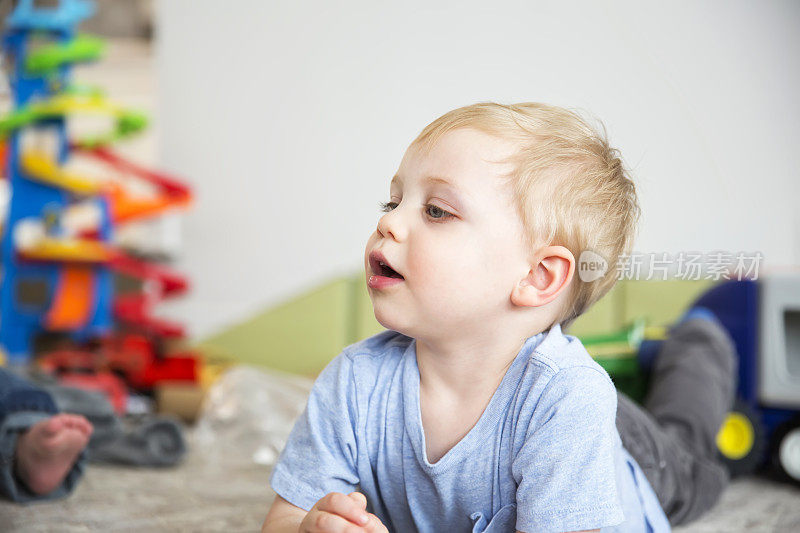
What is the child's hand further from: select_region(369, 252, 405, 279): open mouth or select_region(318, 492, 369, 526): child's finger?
select_region(369, 252, 405, 279): open mouth

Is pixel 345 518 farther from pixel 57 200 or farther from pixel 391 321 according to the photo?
pixel 57 200

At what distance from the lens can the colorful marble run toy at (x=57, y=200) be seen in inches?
54.7

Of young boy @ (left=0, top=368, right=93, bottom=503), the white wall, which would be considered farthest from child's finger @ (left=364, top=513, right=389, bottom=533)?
young boy @ (left=0, top=368, right=93, bottom=503)

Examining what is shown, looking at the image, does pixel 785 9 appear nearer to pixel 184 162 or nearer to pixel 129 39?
pixel 184 162

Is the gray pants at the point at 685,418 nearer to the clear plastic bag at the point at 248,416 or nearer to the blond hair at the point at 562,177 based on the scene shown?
the blond hair at the point at 562,177

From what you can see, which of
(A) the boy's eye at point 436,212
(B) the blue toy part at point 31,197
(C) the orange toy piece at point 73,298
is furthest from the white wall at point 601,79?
(C) the orange toy piece at point 73,298

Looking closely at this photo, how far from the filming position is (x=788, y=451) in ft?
2.93

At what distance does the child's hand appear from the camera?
0.37 meters

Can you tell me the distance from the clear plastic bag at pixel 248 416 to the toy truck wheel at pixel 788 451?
1.96 feet

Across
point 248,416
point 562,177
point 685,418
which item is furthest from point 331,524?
point 248,416

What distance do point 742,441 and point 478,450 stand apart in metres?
0.60

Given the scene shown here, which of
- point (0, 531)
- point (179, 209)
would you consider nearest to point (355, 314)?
point (179, 209)

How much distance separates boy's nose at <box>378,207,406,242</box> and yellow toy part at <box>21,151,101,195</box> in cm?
118

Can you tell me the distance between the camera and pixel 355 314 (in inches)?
61.6
